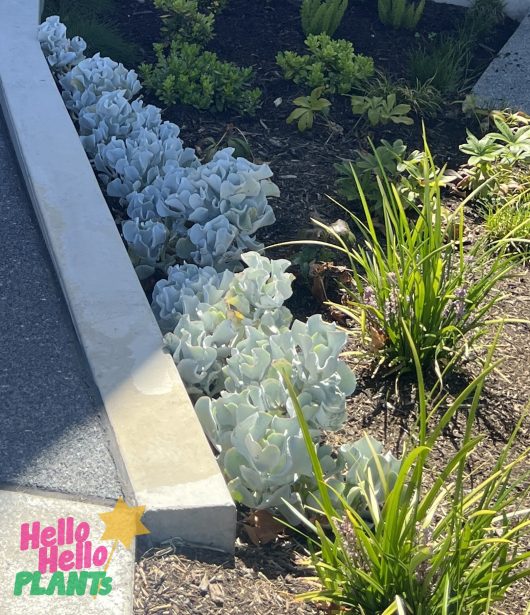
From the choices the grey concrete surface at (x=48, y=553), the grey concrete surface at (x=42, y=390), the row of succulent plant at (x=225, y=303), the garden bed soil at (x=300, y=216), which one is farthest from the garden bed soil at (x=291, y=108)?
the grey concrete surface at (x=48, y=553)

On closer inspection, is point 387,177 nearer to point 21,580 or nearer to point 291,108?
point 291,108

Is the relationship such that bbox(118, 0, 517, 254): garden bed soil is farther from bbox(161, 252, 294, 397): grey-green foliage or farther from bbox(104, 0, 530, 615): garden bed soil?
bbox(161, 252, 294, 397): grey-green foliage

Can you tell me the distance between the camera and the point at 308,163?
13.7 feet

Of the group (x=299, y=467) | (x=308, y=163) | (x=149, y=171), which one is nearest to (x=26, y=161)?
(x=149, y=171)

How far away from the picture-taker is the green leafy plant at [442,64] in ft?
15.5

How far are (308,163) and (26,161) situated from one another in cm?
129

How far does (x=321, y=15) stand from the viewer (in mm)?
4961

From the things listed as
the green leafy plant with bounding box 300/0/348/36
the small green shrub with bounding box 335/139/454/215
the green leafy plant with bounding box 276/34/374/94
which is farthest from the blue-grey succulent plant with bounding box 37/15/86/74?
the small green shrub with bounding box 335/139/454/215

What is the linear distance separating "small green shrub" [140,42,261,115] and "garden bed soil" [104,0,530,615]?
0.23ft

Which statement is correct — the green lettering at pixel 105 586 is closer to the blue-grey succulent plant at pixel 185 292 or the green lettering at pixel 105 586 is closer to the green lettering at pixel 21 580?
the green lettering at pixel 21 580

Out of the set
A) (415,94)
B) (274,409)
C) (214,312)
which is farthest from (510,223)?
(274,409)

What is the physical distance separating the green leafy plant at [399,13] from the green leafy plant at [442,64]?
23 cm

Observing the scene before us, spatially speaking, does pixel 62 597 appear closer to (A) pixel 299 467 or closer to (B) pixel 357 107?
(A) pixel 299 467

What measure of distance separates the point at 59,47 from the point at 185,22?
78 cm
